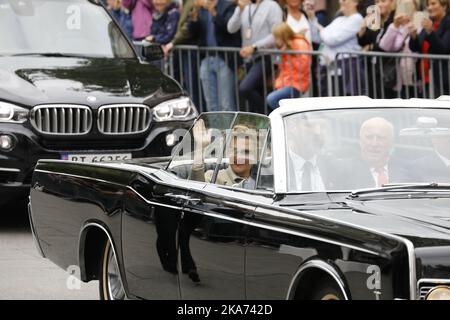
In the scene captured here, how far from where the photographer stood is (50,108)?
501 inches

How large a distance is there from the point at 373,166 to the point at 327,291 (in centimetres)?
127

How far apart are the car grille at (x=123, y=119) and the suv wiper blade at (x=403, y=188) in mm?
6307

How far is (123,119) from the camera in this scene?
13008 mm

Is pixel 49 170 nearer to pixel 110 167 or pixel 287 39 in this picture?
pixel 110 167

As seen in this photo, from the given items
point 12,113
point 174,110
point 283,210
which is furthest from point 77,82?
point 283,210

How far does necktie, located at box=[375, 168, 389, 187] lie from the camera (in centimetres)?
705

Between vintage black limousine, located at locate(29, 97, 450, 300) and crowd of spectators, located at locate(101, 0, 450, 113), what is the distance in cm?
650

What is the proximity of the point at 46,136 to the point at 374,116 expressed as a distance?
5829 mm

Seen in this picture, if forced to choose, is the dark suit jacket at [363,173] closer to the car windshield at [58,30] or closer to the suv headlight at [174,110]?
the suv headlight at [174,110]

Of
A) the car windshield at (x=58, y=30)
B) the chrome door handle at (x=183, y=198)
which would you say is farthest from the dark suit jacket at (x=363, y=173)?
the car windshield at (x=58, y=30)

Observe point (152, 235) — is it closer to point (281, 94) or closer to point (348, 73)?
point (348, 73)

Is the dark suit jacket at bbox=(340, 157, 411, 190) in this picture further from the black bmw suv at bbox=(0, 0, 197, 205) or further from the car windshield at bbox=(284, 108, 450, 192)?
the black bmw suv at bbox=(0, 0, 197, 205)

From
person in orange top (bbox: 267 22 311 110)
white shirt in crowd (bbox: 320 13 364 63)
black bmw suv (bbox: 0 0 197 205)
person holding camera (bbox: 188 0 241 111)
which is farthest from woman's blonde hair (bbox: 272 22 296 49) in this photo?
black bmw suv (bbox: 0 0 197 205)
